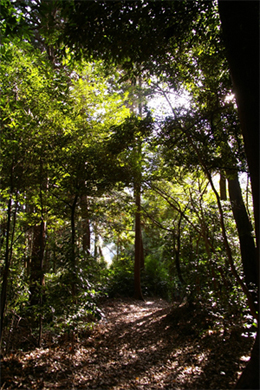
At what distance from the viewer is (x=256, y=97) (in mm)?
2090

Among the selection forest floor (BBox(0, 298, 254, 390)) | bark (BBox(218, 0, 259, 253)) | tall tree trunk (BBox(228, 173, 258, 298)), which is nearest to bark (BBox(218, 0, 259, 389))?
bark (BBox(218, 0, 259, 253))

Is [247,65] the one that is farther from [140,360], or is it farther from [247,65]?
[140,360]

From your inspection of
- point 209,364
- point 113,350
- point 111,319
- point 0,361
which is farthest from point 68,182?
Answer: point 111,319

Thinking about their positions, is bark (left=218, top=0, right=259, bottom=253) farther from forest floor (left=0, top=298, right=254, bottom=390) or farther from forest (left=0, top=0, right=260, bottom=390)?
forest floor (left=0, top=298, right=254, bottom=390)

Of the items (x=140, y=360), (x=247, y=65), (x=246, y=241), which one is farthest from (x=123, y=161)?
(x=140, y=360)

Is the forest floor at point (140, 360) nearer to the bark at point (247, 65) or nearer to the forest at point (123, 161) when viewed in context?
the forest at point (123, 161)

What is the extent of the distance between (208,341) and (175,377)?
44.7 inches

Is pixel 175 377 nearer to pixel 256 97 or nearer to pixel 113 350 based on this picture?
pixel 113 350

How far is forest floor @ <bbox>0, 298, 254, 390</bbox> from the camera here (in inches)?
133

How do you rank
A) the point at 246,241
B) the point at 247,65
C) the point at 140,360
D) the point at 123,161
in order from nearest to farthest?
the point at 247,65
the point at 140,360
the point at 246,241
the point at 123,161

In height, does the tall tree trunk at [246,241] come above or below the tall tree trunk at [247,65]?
below

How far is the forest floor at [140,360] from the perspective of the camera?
3.37 m

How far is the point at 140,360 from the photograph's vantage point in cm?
434

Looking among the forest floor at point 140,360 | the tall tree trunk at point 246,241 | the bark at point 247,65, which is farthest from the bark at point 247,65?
the tall tree trunk at point 246,241
